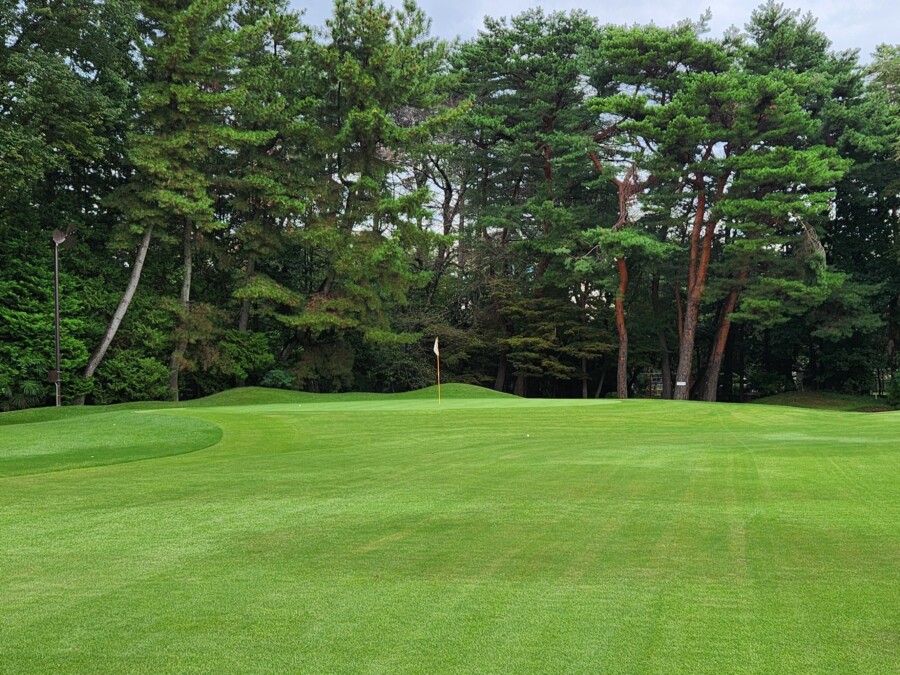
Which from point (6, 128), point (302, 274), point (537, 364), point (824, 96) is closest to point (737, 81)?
point (824, 96)

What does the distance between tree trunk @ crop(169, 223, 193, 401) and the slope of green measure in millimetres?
27419

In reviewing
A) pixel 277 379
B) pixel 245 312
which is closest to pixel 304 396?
pixel 277 379

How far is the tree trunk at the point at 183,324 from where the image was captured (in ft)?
83.0

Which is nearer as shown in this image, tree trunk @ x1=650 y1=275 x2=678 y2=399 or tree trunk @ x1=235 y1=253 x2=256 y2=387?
tree trunk @ x1=235 y1=253 x2=256 y2=387

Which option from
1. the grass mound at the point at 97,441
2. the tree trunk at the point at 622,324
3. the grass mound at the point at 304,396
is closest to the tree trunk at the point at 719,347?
the tree trunk at the point at 622,324

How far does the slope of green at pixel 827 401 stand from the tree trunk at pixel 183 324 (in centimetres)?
2742

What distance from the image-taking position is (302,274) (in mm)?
32875

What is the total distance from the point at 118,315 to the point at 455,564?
23699mm

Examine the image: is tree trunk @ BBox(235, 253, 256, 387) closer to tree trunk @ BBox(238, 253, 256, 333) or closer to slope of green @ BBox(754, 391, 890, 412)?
tree trunk @ BBox(238, 253, 256, 333)

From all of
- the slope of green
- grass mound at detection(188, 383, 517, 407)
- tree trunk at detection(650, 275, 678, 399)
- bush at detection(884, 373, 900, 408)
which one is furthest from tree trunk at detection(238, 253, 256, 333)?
bush at detection(884, 373, 900, 408)

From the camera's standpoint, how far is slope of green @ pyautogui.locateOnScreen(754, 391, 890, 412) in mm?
29406

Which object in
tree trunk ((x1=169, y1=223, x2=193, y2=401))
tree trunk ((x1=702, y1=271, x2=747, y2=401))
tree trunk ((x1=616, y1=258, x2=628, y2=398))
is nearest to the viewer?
tree trunk ((x1=169, y1=223, x2=193, y2=401))

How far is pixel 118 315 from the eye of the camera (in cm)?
2378

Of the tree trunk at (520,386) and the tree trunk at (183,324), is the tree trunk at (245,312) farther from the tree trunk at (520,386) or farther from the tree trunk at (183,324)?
the tree trunk at (520,386)
